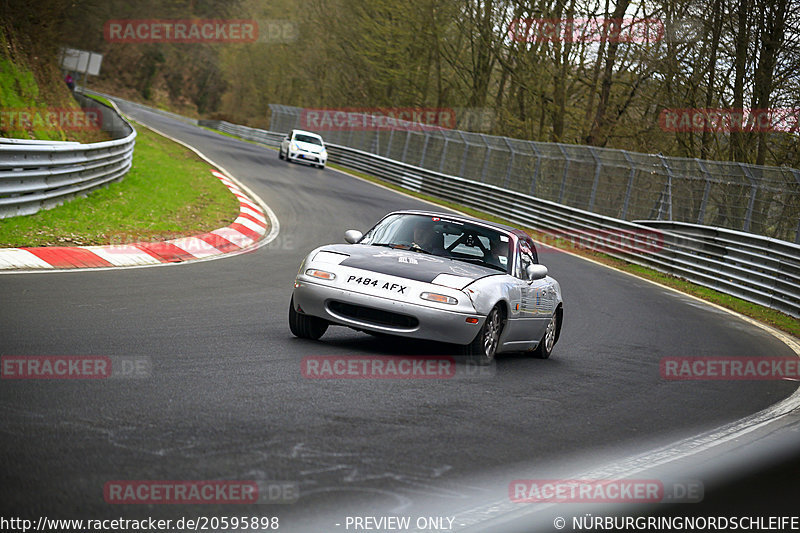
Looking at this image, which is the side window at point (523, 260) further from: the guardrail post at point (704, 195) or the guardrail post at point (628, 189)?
the guardrail post at point (628, 189)

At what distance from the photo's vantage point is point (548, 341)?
31.0ft

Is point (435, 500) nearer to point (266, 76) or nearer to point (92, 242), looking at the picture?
point (92, 242)

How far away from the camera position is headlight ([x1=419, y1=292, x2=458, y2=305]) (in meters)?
7.26

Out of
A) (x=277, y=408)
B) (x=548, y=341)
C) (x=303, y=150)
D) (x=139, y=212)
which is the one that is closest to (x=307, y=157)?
(x=303, y=150)

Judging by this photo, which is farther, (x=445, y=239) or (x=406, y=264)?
(x=445, y=239)

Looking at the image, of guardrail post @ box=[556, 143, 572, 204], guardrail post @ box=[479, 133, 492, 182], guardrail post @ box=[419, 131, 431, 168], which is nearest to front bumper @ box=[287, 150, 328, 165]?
guardrail post @ box=[419, 131, 431, 168]

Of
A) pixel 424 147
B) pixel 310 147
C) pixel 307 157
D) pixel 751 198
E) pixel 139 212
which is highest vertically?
pixel 751 198

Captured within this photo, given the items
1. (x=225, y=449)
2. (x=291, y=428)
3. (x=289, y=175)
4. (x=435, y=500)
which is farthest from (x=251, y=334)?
(x=289, y=175)

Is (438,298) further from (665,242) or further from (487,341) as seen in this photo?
(665,242)

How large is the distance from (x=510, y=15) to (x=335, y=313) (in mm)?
32147

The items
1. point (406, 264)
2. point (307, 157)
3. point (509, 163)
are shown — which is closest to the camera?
point (406, 264)

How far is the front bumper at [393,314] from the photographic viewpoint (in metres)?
7.22

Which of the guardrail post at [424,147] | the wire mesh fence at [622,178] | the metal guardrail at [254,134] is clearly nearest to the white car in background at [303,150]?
the wire mesh fence at [622,178]

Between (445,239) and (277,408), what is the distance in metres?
3.71
